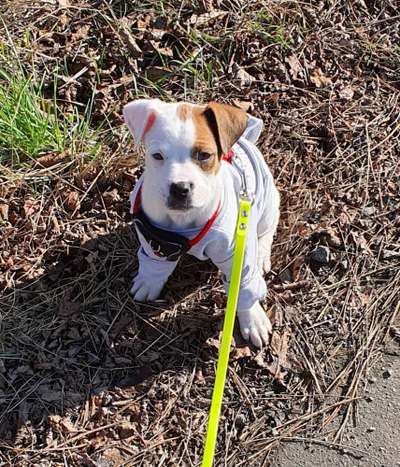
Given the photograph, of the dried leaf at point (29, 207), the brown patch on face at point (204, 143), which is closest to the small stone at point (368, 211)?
the brown patch on face at point (204, 143)

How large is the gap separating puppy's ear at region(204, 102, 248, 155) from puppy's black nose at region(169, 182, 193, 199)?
257mm

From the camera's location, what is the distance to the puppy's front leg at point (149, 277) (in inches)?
134

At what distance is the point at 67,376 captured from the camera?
11.2ft

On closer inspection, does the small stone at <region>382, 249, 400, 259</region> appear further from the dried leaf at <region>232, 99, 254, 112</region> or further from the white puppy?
the dried leaf at <region>232, 99, 254, 112</region>

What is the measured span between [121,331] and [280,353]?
2.49ft

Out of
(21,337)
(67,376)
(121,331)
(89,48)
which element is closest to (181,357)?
(121,331)

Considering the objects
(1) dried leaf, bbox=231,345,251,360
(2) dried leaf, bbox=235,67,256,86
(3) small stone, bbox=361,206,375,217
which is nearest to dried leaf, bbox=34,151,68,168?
(2) dried leaf, bbox=235,67,256,86

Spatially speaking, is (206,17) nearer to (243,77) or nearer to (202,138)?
(243,77)

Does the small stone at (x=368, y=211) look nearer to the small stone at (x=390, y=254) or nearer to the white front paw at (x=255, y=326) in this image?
the small stone at (x=390, y=254)

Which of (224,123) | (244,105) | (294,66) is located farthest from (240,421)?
(294,66)

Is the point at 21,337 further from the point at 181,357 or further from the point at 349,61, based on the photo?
the point at 349,61

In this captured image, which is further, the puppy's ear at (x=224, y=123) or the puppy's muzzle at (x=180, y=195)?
the puppy's ear at (x=224, y=123)

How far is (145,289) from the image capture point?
140 inches

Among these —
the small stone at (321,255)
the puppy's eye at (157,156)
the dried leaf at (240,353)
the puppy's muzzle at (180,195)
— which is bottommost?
the dried leaf at (240,353)
